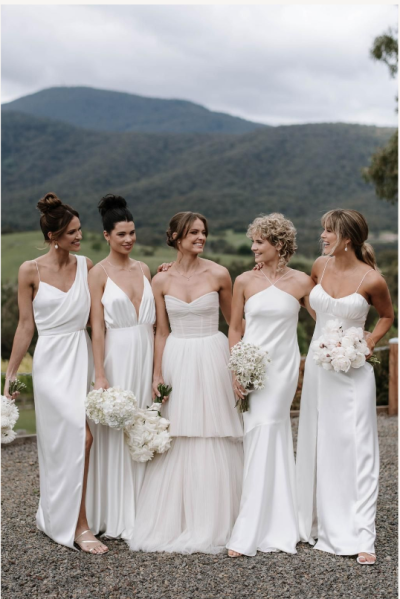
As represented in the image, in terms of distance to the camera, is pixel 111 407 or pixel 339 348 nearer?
pixel 339 348

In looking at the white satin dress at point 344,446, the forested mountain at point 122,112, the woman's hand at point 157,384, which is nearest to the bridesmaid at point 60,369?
the woman's hand at point 157,384

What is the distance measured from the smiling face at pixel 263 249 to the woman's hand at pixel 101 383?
148cm

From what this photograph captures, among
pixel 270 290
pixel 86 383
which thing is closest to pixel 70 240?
pixel 86 383

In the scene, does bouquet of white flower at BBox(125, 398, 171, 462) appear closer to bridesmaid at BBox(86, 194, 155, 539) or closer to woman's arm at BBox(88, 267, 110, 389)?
bridesmaid at BBox(86, 194, 155, 539)

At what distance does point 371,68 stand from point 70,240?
5625 cm

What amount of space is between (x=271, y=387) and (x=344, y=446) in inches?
27.2

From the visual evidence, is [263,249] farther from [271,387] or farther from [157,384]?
[157,384]

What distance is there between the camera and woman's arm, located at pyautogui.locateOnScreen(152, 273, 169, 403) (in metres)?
5.06

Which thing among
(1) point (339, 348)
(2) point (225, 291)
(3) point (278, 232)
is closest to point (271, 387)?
(1) point (339, 348)

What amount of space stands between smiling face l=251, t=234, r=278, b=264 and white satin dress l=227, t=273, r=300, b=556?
0.22 meters

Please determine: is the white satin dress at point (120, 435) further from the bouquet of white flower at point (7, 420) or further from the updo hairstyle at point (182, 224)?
the bouquet of white flower at point (7, 420)

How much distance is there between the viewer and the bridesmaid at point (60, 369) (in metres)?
4.98

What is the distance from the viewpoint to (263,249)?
4.86 metres

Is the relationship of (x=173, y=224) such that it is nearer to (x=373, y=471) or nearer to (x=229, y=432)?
(x=229, y=432)
